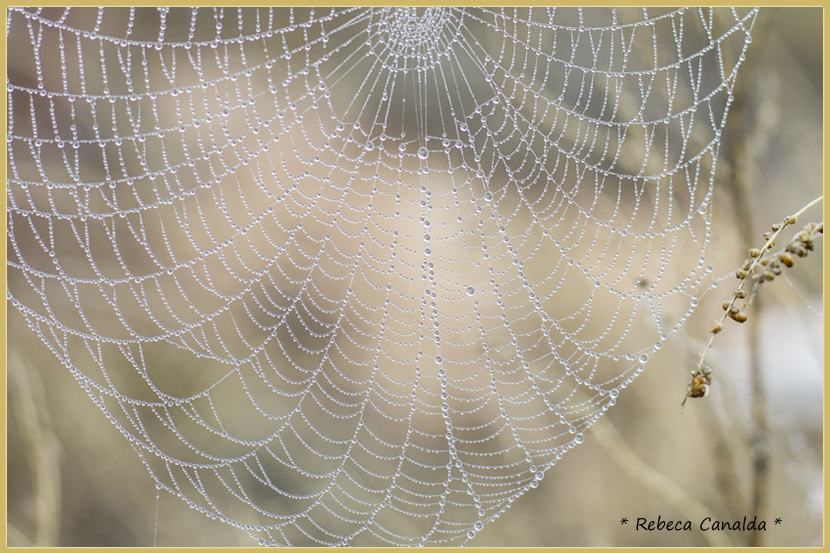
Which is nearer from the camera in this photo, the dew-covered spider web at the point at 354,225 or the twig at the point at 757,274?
the twig at the point at 757,274

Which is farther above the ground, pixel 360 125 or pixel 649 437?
pixel 360 125

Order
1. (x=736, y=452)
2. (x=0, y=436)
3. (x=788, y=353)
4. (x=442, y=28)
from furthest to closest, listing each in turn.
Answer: (x=788, y=353) → (x=736, y=452) → (x=442, y=28) → (x=0, y=436)

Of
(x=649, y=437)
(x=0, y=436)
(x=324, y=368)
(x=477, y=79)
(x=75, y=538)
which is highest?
(x=477, y=79)

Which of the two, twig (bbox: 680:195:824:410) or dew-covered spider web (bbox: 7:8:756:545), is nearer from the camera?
twig (bbox: 680:195:824:410)

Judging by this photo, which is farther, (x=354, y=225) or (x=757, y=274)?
(x=354, y=225)

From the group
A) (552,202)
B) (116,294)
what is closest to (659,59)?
(552,202)

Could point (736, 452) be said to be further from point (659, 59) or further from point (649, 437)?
point (659, 59)

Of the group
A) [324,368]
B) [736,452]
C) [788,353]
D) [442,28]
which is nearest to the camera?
[442,28]

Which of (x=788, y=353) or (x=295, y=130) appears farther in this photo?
(x=788, y=353)
